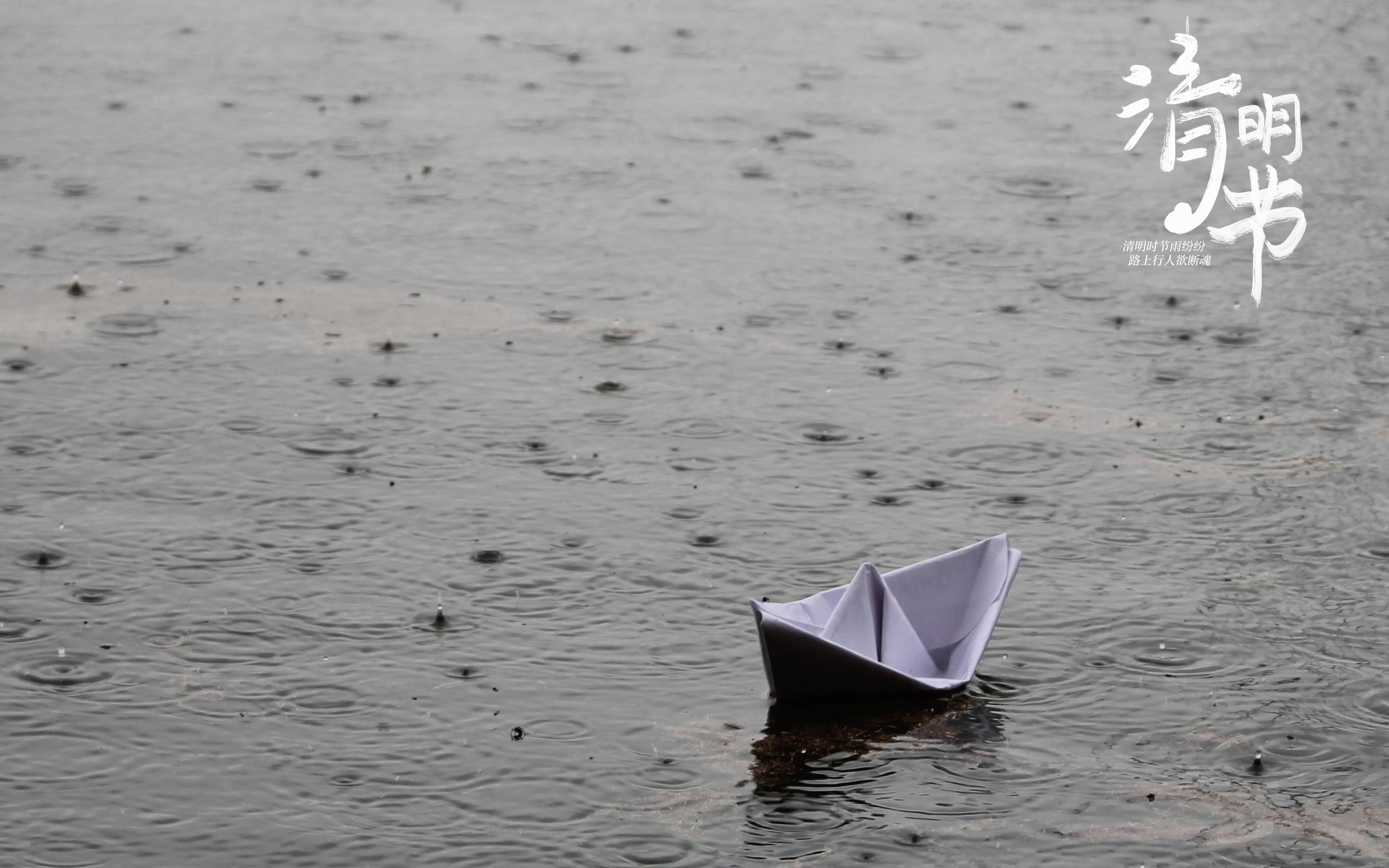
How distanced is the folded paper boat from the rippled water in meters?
0.13

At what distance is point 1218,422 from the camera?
10469 mm

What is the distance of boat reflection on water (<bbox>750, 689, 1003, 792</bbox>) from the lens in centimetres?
693

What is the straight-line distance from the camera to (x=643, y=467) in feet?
31.7

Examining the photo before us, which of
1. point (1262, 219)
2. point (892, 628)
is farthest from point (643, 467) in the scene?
point (1262, 219)

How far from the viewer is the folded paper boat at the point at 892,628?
7133mm

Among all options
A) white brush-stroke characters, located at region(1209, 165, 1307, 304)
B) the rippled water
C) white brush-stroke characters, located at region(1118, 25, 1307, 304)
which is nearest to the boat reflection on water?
the rippled water

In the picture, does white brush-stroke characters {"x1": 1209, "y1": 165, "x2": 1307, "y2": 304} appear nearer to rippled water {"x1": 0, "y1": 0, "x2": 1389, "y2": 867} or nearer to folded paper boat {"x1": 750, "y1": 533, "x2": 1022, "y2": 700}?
rippled water {"x1": 0, "y1": 0, "x2": 1389, "y2": 867}

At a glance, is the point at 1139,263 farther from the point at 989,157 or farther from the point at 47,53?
the point at 47,53

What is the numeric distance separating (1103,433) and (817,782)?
4113 mm

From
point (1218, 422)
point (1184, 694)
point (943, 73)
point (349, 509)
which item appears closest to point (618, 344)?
point (349, 509)

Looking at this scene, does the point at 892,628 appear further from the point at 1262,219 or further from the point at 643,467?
the point at 1262,219

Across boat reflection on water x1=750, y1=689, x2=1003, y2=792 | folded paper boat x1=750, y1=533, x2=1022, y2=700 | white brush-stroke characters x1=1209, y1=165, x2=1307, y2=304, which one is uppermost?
white brush-stroke characters x1=1209, y1=165, x2=1307, y2=304

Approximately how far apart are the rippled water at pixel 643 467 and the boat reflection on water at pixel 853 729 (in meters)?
0.02

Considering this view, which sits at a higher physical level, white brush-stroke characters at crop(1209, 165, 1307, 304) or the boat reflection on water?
white brush-stroke characters at crop(1209, 165, 1307, 304)
